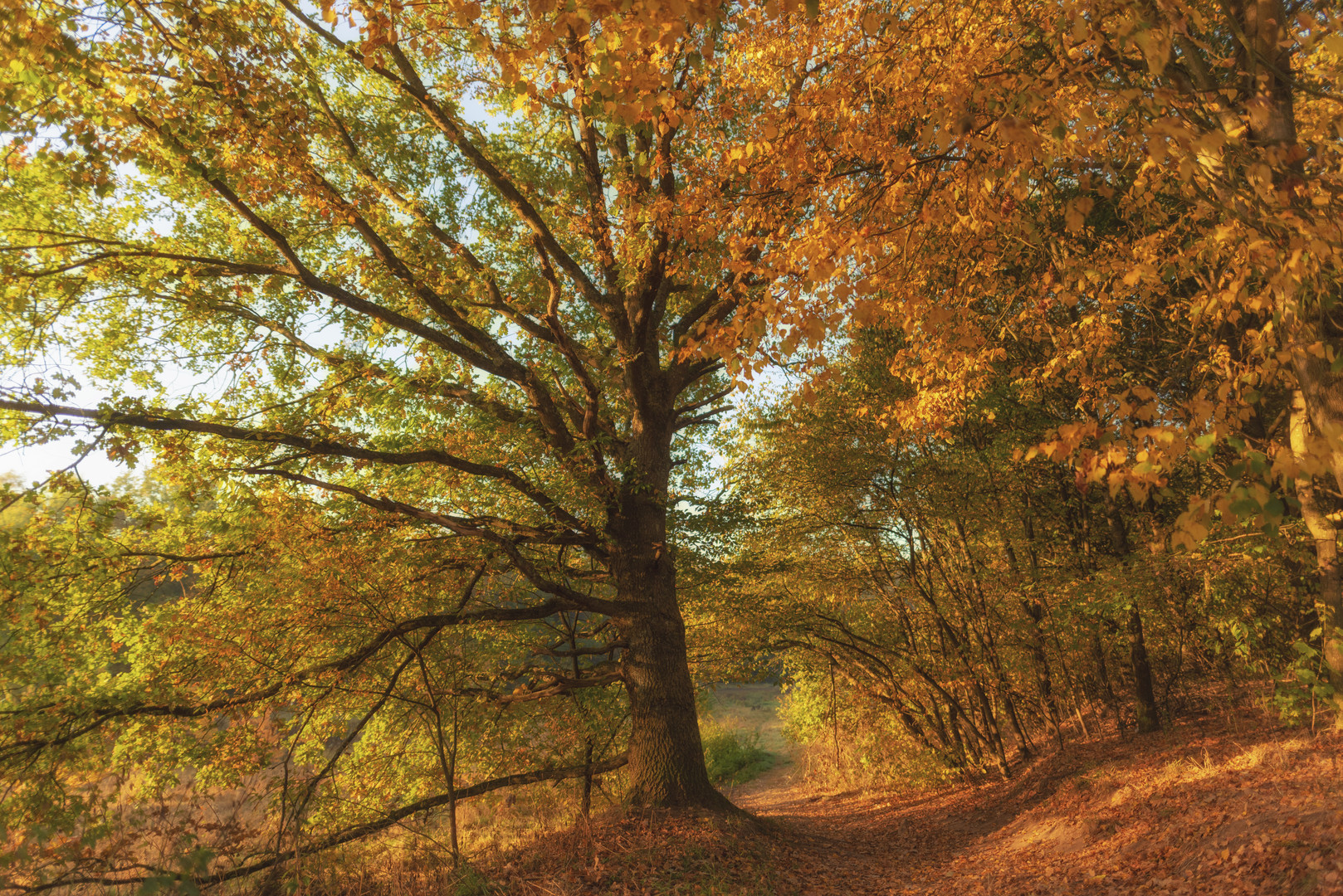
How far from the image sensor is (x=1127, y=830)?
6.25 m

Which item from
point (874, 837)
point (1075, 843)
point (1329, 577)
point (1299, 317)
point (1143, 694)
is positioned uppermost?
point (1299, 317)

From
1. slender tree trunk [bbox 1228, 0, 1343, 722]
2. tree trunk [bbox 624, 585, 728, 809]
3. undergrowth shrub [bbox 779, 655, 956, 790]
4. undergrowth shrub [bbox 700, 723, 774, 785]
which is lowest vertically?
→ undergrowth shrub [bbox 700, 723, 774, 785]

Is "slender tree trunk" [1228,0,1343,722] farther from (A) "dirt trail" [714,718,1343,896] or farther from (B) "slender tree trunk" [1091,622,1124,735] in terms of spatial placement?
(B) "slender tree trunk" [1091,622,1124,735]

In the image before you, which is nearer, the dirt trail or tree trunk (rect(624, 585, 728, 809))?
the dirt trail

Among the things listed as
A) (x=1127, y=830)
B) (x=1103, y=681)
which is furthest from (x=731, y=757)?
(x=1127, y=830)

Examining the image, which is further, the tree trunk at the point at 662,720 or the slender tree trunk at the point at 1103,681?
the slender tree trunk at the point at 1103,681

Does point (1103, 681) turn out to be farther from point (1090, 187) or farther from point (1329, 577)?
point (1090, 187)

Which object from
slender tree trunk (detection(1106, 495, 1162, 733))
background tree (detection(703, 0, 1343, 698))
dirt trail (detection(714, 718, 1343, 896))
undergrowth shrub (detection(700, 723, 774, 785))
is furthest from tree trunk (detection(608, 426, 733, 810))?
undergrowth shrub (detection(700, 723, 774, 785))

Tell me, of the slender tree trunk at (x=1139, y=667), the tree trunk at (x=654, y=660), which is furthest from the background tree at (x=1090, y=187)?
the slender tree trunk at (x=1139, y=667)

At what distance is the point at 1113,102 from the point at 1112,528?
7.13 m

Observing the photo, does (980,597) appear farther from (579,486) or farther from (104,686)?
(104,686)

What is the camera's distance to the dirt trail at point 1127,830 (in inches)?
183

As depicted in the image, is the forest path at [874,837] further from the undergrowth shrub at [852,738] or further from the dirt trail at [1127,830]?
the undergrowth shrub at [852,738]

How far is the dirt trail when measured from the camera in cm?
465
